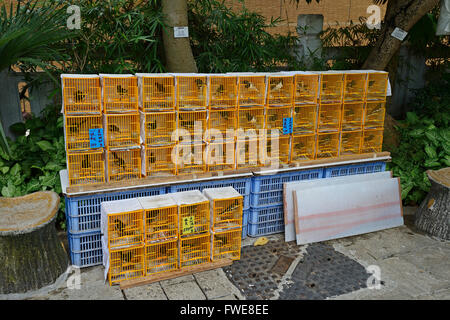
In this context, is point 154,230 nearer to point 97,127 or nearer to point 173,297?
point 173,297

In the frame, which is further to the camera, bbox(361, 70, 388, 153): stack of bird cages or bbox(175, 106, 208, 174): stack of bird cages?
bbox(361, 70, 388, 153): stack of bird cages

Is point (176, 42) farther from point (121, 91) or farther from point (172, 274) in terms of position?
point (172, 274)

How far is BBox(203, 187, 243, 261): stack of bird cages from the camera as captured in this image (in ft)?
14.5

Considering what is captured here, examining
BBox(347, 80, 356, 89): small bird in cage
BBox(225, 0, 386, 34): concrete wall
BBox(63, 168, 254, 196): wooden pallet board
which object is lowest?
BBox(63, 168, 254, 196): wooden pallet board

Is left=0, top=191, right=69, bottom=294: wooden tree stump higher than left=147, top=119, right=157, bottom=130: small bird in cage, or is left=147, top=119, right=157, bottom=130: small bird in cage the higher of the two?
left=147, top=119, right=157, bottom=130: small bird in cage

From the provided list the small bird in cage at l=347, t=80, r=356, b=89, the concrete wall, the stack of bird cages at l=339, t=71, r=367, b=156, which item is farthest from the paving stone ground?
the concrete wall

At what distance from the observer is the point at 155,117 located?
4465mm

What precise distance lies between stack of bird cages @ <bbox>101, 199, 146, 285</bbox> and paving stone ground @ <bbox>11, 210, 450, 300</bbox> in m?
0.17

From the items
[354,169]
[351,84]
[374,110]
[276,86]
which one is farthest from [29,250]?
[374,110]

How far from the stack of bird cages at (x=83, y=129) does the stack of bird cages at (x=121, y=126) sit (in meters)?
0.08

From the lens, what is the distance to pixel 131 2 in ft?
19.1

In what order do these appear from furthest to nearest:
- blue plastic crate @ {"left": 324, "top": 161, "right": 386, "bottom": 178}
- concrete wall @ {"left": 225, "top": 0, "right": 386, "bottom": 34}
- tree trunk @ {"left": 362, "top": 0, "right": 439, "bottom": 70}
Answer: concrete wall @ {"left": 225, "top": 0, "right": 386, "bottom": 34}
tree trunk @ {"left": 362, "top": 0, "right": 439, "bottom": 70}
blue plastic crate @ {"left": 324, "top": 161, "right": 386, "bottom": 178}

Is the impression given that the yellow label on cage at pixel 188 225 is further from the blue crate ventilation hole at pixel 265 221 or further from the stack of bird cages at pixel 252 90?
the stack of bird cages at pixel 252 90

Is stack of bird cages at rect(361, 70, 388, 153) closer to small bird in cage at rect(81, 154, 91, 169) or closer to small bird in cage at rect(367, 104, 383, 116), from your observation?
small bird in cage at rect(367, 104, 383, 116)
